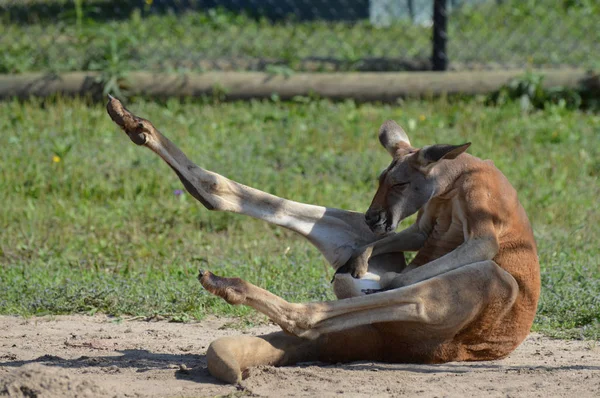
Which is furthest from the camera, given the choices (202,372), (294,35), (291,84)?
(294,35)

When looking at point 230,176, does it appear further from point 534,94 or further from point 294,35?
point 294,35

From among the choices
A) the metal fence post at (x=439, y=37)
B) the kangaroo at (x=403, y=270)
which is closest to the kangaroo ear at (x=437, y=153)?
the kangaroo at (x=403, y=270)

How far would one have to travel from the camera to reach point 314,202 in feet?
22.4

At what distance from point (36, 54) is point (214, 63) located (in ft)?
5.89

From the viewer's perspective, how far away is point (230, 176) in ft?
23.4

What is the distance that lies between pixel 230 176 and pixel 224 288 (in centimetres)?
356

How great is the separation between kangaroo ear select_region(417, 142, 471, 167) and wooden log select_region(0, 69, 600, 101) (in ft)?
16.7

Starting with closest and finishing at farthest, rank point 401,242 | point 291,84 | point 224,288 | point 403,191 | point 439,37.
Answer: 1. point 224,288
2. point 403,191
3. point 401,242
4. point 291,84
5. point 439,37

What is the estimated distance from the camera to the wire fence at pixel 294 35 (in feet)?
31.6

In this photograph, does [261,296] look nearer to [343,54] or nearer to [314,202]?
[314,202]

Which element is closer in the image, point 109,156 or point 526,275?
point 526,275

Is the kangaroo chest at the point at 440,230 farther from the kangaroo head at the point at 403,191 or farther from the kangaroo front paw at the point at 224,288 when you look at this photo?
the kangaroo front paw at the point at 224,288

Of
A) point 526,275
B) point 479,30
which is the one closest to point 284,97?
point 479,30

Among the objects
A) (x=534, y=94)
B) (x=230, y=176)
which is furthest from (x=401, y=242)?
(x=534, y=94)
